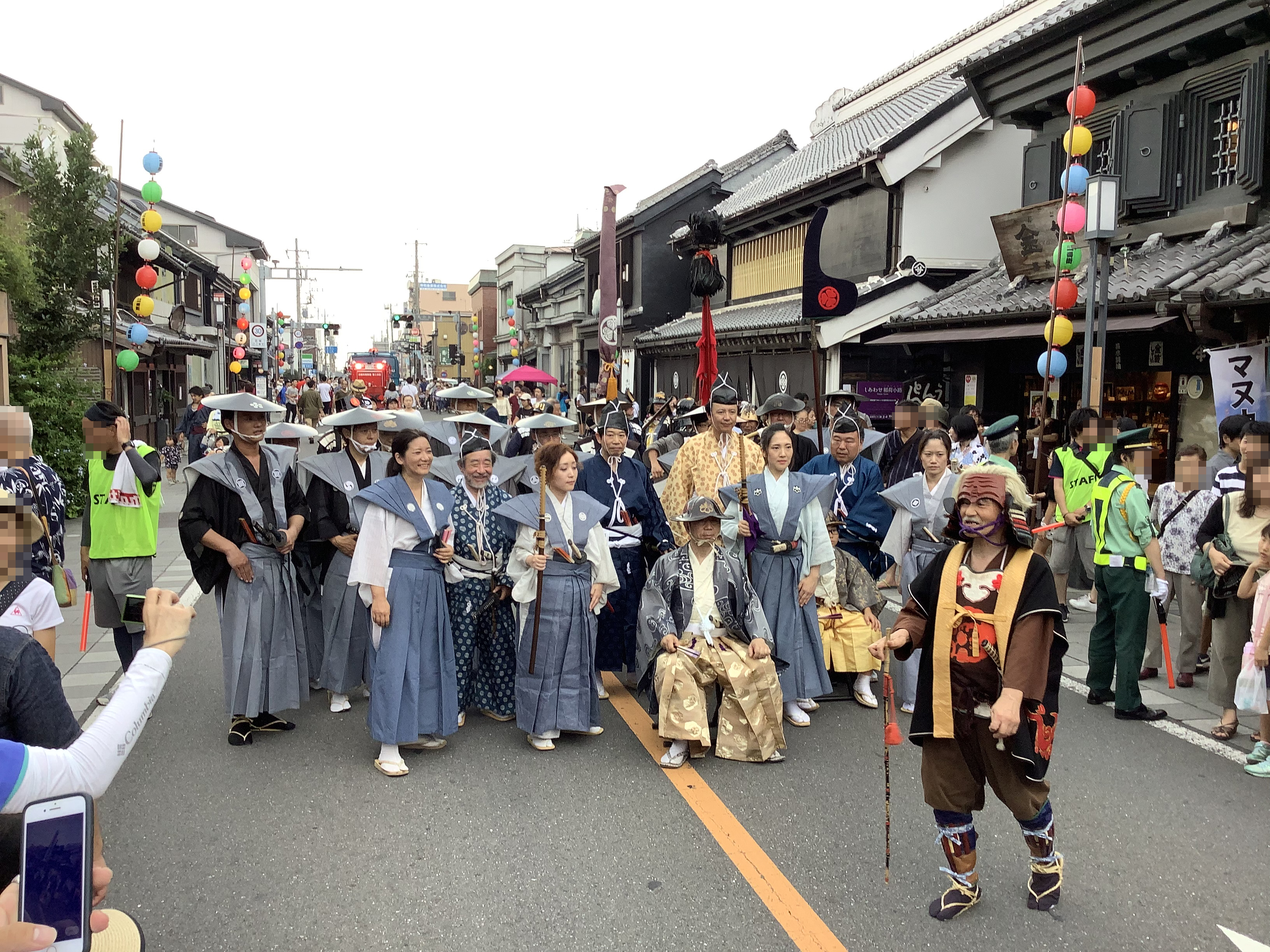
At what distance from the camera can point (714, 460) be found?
22.2 ft

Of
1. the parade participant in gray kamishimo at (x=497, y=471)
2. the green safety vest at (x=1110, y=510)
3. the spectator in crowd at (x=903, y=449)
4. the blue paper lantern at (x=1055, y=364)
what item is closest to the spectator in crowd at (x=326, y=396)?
the parade participant in gray kamishimo at (x=497, y=471)

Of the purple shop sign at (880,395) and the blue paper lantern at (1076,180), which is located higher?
the blue paper lantern at (1076,180)

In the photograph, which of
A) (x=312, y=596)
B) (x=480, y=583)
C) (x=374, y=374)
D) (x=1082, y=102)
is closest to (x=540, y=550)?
(x=480, y=583)

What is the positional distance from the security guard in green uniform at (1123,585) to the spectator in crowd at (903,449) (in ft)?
4.33

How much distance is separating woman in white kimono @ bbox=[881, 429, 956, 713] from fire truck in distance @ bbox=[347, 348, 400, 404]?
1417 inches

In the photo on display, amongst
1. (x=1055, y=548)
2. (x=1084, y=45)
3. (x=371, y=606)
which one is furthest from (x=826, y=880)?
(x=1084, y=45)

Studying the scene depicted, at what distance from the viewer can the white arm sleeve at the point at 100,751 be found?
2.02 m

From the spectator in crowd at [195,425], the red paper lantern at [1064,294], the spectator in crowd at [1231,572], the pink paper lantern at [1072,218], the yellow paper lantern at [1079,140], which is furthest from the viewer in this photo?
the spectator in crowd at [195,425]

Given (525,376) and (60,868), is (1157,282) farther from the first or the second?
(525,376)

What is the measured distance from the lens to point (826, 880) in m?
4.00

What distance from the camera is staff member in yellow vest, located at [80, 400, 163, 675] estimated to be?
6.19 metres

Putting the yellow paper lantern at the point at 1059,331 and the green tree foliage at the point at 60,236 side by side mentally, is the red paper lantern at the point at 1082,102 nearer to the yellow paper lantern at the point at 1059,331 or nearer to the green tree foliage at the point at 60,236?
the yellow paper lantern at the point at 1059,331

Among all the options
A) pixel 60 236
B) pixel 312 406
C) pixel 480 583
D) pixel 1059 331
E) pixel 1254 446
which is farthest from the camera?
pixel 312 406

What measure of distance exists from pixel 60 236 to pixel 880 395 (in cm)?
1364
